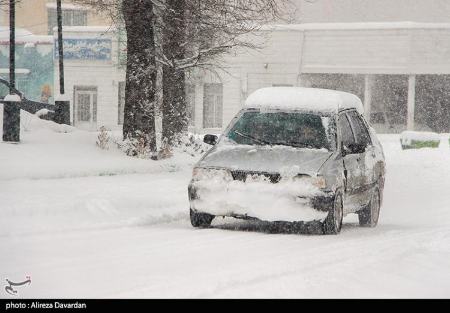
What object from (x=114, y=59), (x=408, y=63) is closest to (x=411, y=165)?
(x=408, y=63)

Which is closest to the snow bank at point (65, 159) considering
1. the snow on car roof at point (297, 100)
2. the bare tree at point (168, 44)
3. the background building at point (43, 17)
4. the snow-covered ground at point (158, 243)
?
the snow-covered ground at point (158, 243)

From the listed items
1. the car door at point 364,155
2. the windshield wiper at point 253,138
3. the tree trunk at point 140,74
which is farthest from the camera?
the tree trunk at point 140,74

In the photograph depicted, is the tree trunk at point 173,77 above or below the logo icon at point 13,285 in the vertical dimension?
above

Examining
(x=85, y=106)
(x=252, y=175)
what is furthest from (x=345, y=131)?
(x=85, y=106)

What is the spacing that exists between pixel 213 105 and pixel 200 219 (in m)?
36.7

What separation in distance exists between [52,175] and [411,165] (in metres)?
13.5

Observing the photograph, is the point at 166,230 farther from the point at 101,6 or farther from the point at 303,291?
the point at 101,6

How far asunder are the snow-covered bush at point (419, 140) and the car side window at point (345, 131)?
64.4 ft

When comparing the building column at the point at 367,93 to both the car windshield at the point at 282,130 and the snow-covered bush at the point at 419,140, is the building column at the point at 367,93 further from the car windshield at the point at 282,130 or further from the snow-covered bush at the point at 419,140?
the car windshield at the point at 282,130

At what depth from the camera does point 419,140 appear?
106ft

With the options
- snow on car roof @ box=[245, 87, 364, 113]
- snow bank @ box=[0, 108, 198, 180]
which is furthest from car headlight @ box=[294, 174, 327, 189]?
snow bank @ box=[0, 108, 198, 180]

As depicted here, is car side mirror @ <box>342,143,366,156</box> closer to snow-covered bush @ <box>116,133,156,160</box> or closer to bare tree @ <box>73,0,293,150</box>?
snow-covered bush @ <box>116,133,156,160</box>

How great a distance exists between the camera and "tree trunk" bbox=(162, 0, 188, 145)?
818 inches

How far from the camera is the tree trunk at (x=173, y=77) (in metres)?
20.8
